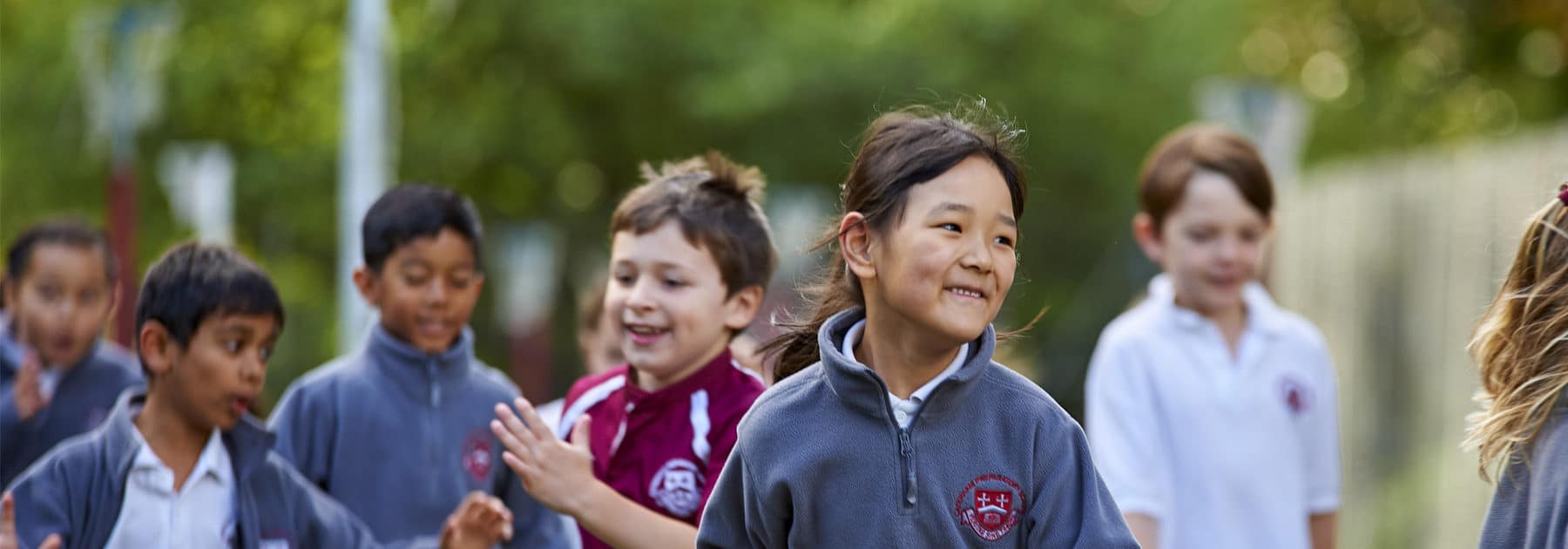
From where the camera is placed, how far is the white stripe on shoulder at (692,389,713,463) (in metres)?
4.46

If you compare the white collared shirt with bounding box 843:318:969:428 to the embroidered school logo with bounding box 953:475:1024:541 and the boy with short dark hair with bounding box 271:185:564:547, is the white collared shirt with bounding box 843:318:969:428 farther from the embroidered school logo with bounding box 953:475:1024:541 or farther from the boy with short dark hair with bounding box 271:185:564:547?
the boy with short dark hair with bounding box 271:185:564:547

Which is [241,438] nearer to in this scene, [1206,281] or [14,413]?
[14,413]

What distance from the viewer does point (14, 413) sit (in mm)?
6242

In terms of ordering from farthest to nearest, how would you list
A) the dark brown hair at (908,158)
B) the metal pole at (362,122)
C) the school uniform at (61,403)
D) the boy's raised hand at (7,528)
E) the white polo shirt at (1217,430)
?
the metal pole at (362,122), the school uniform at (61,403), the white polo shirt at (1217,430), the boy's raised hand at (7,528), the dark brown hair at (908,158)

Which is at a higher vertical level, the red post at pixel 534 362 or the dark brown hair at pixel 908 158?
the dark brown hair at pixel 908 158

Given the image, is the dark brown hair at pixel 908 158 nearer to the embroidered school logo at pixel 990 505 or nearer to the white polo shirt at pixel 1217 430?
the embroidered school logo at pixel 990 505

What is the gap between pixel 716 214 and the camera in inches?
187

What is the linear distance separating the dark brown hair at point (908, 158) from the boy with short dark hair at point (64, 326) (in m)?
3.75

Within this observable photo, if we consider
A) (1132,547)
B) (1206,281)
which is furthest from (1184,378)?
(1132,547)

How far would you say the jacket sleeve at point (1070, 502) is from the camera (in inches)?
130

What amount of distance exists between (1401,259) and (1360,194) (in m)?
1.17

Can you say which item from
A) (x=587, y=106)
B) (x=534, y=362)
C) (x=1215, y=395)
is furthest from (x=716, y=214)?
(x=534, y=362)

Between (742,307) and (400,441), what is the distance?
1159 mm

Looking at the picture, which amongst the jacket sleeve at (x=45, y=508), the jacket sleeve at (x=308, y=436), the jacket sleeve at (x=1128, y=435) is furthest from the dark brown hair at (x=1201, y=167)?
the jacket sleeve at (x=45, y=508)
